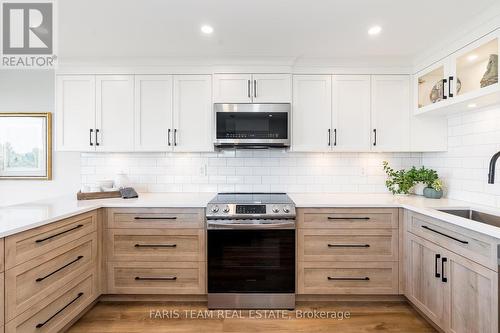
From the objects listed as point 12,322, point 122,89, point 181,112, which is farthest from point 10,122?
point 12,322

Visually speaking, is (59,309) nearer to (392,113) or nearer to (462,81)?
(392,113)

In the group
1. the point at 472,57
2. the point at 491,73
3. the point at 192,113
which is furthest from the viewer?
the point at 192,113

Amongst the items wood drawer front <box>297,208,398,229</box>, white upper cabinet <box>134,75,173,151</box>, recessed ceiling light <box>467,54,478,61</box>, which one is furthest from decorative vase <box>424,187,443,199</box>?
white upper cabinet <box>134,75,173,151</box>

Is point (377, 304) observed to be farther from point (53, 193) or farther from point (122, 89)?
point (53, 193)

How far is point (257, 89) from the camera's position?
269cm

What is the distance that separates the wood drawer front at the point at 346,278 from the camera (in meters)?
2.34

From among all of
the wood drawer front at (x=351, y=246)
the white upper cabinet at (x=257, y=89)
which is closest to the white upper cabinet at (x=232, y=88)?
the white upper cabinet at (x=257, y=89)

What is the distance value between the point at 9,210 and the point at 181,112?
156 cm

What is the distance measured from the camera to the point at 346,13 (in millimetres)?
1922

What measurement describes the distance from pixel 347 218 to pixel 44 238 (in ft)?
7.31

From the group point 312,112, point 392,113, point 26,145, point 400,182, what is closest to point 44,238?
point 26,145

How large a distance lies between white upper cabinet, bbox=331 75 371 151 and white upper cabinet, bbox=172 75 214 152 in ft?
4.17

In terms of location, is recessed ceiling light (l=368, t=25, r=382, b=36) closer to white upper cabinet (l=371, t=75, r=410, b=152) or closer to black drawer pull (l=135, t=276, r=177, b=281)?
white upper cabinet (l=371, t=75, r=410, b=152)

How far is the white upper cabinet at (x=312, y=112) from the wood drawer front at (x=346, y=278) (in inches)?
44.1
